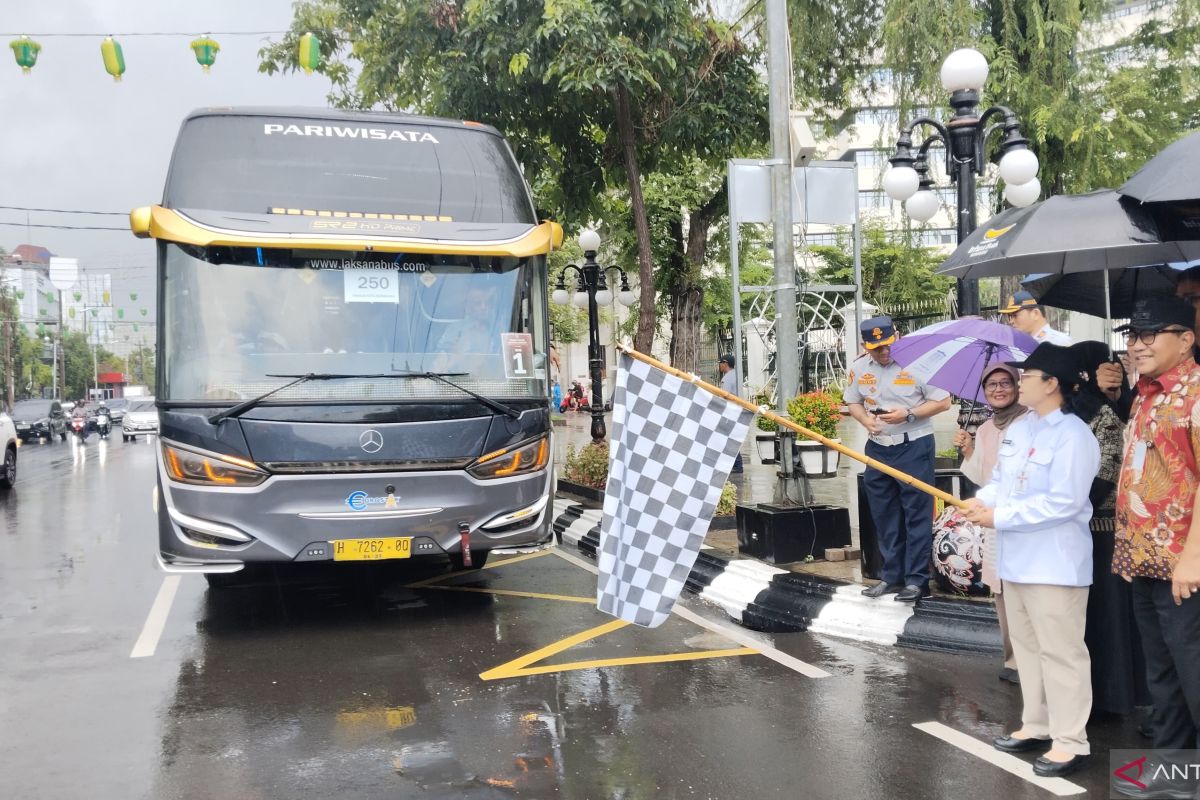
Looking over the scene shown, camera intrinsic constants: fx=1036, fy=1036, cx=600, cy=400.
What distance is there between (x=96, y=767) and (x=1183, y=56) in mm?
14776

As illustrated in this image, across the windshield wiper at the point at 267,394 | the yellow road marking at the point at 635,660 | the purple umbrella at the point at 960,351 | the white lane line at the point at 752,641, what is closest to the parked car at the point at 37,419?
the windshield wiper at the point at 267,394

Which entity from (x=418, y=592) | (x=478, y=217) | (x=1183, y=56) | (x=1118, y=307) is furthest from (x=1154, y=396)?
(x=1183, y=56)

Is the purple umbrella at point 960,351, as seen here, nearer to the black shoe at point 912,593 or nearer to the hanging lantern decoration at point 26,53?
the black shoe at point 912,593

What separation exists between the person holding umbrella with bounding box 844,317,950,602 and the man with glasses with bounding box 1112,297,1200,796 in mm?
2570

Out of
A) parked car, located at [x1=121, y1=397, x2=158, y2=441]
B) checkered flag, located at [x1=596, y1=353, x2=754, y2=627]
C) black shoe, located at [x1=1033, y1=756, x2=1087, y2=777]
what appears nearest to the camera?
black shoe, located at [x1=1033, y1=756, x2=1087, y2=777]

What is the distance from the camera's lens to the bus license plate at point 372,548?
6.68 m

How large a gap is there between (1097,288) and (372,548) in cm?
474

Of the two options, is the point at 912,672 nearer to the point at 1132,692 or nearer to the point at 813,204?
the point at 1132,692

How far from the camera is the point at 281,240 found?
6.93m

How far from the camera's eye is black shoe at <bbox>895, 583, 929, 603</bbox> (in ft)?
21.9

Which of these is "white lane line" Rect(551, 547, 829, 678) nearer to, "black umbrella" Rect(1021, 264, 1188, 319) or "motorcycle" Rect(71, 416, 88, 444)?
"black umbrella" Rect(1021, 264, 1188, 319)

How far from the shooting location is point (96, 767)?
4594 mm

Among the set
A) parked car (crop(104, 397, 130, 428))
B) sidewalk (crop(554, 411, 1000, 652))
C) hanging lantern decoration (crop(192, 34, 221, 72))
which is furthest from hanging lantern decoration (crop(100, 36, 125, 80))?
parked car (crop(104, 397, 130, 428))

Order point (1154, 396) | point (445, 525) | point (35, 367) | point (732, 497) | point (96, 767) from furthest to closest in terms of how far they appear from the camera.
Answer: point (35, 367) → point (732, 497) → point (445, 525) → point (96, 767) → point (1154, 396)
